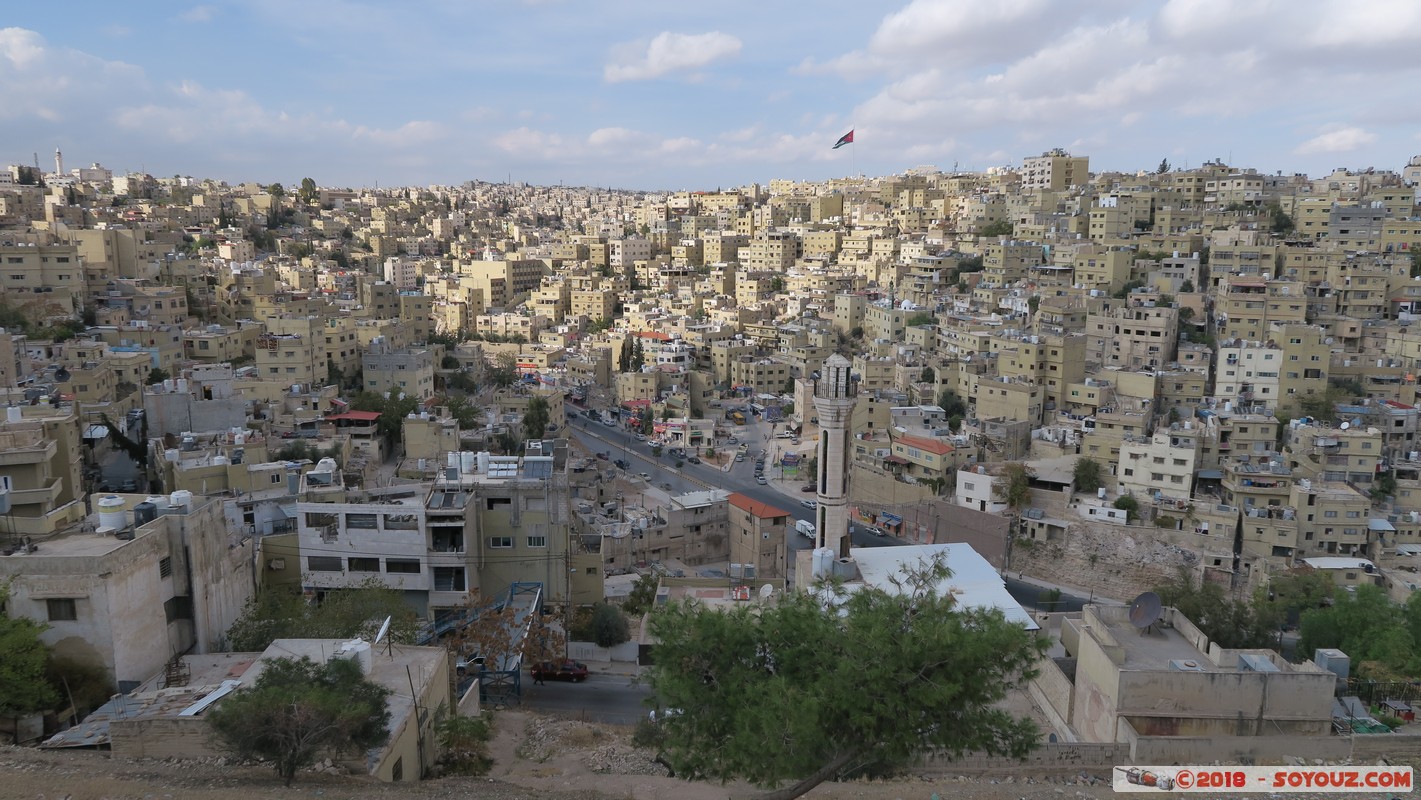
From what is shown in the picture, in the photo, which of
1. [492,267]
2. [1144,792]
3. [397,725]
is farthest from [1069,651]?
[492,267]

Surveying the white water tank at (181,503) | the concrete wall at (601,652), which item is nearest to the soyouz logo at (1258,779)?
the concrete wall at (601,652)

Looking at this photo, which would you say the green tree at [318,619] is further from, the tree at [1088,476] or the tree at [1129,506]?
the tree at [1088,476]

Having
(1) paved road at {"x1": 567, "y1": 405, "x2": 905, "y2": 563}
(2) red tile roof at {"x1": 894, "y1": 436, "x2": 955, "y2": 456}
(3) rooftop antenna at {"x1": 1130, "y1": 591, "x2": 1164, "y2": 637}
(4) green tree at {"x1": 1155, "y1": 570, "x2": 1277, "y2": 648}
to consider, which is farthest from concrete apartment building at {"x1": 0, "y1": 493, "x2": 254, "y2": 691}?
(2) red tile roof at {"x1": 894, "y1": 436, "x2": 955, "y2": 456}

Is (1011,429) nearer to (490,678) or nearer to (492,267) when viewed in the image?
(490,678)

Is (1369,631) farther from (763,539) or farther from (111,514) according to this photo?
(111,514)

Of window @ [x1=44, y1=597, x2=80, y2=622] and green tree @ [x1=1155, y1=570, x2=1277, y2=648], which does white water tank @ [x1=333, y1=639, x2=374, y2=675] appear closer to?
window @ [x1=44, y1=597, x2=80, y2=622]

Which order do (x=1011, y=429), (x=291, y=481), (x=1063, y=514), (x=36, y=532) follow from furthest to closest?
(x=1011, y=429) → (x=1063, y=514) → (x=291, y=481) → (x=36, y=532)
